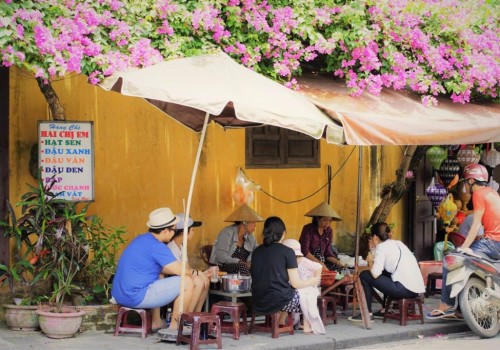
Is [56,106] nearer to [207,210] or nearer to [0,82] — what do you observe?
[0,82]

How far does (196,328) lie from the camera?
9500 mm

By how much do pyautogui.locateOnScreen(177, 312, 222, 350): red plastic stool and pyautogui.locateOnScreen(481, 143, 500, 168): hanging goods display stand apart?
797 cm

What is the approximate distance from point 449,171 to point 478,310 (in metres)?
4.82

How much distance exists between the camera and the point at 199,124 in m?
11.9

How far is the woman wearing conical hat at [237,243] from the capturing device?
11.7 m

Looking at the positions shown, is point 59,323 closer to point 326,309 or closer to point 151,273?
point 151,273

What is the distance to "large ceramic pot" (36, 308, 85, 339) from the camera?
995 cm

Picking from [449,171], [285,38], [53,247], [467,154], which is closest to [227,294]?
[53,247]

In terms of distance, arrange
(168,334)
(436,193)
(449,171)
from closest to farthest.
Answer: (168,334) < (436,193) < (449,171)

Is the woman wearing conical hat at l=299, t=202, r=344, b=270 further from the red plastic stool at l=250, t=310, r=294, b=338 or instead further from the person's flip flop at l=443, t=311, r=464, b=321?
the red plastic stool at l=250, t=310, r=294, b=338

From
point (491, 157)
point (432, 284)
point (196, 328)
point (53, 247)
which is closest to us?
point (196, 328)

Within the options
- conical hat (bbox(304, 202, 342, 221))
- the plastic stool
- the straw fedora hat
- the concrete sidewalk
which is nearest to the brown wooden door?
the plastic stool

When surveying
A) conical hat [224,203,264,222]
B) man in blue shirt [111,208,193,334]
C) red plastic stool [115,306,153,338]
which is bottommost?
red plastic stool [115,306,153,338]

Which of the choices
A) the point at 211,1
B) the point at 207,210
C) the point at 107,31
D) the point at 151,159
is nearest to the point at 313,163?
the point at 207,210
